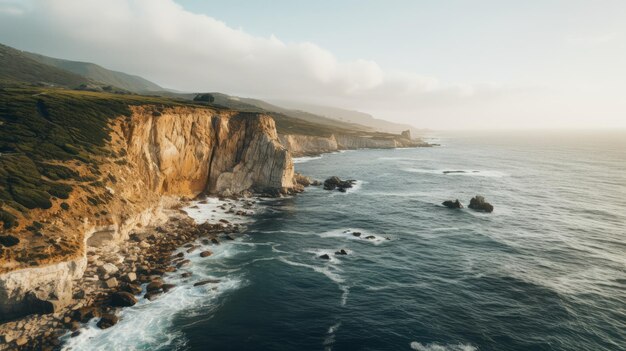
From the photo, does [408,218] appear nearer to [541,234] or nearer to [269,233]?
[541,234]

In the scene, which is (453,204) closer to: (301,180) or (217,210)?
(301,180)

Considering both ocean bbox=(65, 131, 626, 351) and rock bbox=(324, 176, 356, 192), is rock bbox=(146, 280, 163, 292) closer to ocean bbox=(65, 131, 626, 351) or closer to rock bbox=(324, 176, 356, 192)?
ocean bbox=(65, 131, 626, 351)

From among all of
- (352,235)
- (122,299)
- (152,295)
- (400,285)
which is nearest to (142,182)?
(152,295)

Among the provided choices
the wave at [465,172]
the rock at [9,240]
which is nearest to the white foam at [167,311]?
the rock at [9,240]

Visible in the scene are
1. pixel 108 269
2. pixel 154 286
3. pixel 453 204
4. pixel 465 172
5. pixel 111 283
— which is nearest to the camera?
pixel 111 283

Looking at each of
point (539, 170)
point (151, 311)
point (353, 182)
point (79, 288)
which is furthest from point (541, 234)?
point (539, 170)
